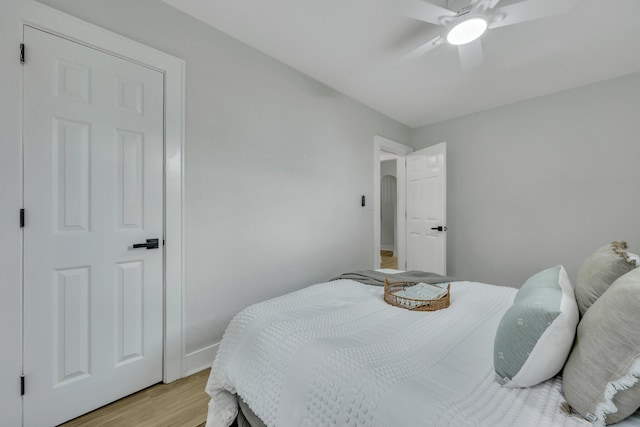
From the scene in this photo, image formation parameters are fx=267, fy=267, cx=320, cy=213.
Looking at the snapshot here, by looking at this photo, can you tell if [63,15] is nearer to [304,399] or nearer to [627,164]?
[304,399]

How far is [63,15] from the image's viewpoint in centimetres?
138

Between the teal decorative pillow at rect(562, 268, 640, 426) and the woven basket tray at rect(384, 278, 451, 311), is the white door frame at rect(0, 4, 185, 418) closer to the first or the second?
the woven basket tray at rect(384, 278, 451, 311)

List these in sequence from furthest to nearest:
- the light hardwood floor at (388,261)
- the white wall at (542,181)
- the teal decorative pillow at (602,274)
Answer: the light hardwood floor at (388,261)
the white wall at (542,181)
the teal decorative pillow at (602,274)

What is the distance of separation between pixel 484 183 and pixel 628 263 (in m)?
2.74

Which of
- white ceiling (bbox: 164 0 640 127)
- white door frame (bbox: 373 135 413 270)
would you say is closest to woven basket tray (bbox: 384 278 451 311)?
white ceiling (bbox: 164 0 640 127)

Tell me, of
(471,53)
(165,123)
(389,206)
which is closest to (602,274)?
(471,53)

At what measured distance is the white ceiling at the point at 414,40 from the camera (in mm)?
1776

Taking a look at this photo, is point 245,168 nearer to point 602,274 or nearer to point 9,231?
point 9,231

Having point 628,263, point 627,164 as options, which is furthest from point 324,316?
point 627,164

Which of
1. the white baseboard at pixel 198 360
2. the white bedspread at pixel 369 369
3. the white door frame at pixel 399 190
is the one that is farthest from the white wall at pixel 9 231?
the white door frame at pixel 399 190

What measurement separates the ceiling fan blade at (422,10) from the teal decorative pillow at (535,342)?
1.53 metres

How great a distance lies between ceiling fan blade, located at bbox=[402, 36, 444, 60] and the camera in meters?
1.84

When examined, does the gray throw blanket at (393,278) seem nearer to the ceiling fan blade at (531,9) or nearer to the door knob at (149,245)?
the door knob at (149,245)

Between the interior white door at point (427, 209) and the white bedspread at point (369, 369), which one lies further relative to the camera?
the interior white door at point (427, 209)
